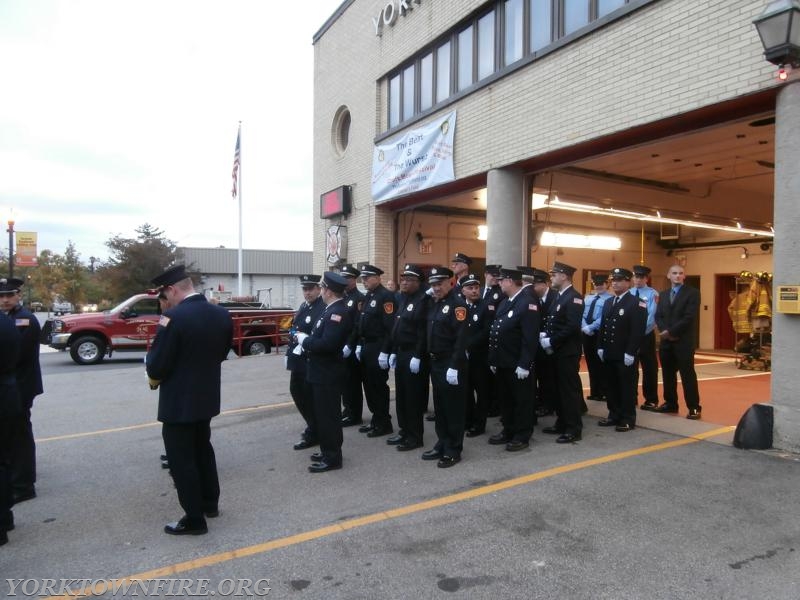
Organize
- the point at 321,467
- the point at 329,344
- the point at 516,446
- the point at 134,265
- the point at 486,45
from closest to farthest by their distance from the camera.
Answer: the point at 329,344
the point at 321,467
the point at 516,446
the point at 486,45
the point at 134,265

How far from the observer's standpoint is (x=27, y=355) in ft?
16.2

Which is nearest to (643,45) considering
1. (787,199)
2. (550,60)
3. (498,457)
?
(550,60)

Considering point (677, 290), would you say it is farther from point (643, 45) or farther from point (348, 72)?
point (348, 72)

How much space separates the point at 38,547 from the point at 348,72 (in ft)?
42.6

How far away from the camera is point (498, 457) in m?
5.67

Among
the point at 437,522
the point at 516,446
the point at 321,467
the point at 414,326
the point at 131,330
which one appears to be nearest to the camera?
the point at 437,522

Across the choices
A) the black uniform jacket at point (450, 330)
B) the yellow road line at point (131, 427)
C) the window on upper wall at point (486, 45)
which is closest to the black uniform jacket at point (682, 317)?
the black uniform jacket at point (450, 330)

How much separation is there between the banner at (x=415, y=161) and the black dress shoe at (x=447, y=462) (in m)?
6.32

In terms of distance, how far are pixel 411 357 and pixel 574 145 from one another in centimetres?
423

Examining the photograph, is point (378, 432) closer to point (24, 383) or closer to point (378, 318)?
point (378, 318)

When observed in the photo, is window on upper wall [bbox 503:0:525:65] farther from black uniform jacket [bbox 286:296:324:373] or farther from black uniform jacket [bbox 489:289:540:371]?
black uniform jacket [bbox 286:296:324:373]

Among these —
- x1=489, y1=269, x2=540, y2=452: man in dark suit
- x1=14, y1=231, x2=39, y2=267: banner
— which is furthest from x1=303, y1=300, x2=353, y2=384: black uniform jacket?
x1=14, y1=231, x2=39, y2=267: banner

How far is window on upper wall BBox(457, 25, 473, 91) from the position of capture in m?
10.5

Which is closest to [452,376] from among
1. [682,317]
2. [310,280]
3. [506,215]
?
[310,280]
